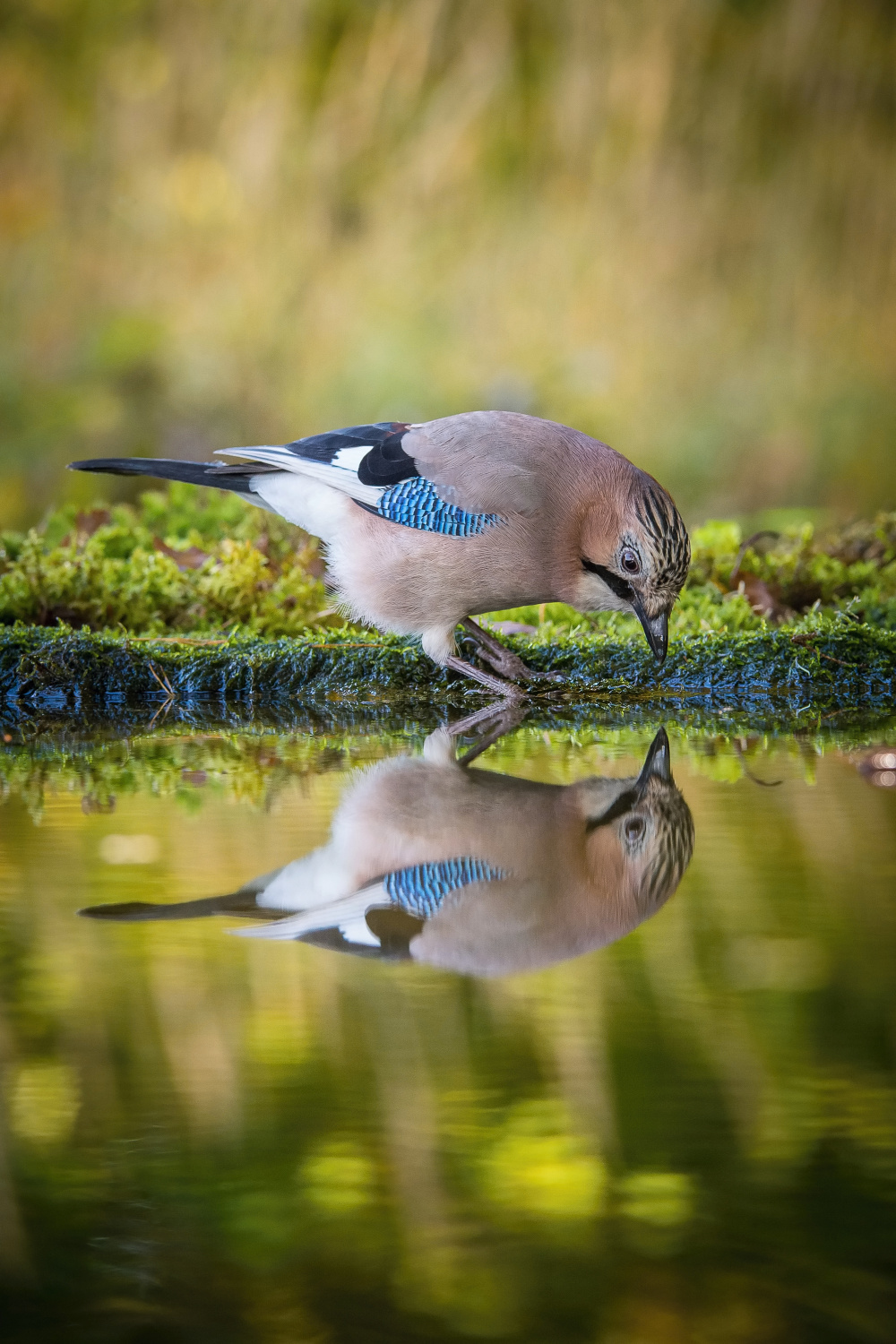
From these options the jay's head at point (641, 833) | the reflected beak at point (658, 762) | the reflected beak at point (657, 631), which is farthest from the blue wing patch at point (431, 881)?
the reflected beak at point (657, 631)

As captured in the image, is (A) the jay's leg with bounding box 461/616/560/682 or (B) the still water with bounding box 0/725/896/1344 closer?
(B) the still water with bounding box 0/725/896/1344

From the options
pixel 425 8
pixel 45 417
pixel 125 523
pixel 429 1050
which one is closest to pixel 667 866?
pixel 429 1050

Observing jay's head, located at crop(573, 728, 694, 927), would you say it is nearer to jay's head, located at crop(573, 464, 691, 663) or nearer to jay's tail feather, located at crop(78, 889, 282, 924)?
jay's tail feather, located at crop(78, 889, 282, 924)

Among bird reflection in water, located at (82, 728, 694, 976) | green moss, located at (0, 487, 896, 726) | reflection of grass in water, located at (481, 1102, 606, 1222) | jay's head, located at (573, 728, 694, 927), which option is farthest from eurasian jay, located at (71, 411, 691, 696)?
reflection of grass in water, located at (481, 1102, 606, 1222)

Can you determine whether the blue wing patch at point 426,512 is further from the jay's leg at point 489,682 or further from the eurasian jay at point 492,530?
the jay's leg at point 489,682

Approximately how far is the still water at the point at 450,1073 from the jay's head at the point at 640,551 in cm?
113

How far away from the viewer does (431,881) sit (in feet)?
7.10

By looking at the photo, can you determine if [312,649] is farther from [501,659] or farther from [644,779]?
[644,779]

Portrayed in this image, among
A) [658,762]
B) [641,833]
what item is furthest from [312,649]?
[641,833]

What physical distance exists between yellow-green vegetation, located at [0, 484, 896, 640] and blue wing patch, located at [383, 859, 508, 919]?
202 centimetres

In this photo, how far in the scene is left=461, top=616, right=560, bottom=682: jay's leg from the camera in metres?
3.96

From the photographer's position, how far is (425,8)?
862 cm

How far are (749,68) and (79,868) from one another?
7.92 meters


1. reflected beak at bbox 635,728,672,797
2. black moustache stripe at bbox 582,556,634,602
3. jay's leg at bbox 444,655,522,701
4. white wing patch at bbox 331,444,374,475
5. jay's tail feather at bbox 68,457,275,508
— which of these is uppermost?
jay's tail feather at bbox 68,457,275,508
